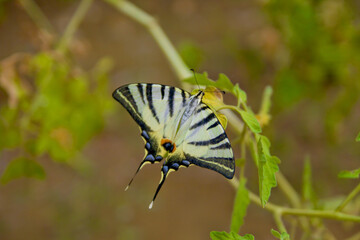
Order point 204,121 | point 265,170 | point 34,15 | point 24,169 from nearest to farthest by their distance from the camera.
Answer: point 265,170, point 204,121, point 24,169, point 34,15

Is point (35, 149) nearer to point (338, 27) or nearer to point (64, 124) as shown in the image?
point (64, 124)

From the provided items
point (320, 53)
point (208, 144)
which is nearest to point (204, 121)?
point (208, 144)

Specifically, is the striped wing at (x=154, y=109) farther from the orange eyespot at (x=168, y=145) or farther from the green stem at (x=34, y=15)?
the green stem at (x=34, y=15)

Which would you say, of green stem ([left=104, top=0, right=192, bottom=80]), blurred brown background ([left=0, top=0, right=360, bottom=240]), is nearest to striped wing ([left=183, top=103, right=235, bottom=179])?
green stem ([left=104, top=0, right=192, bottom=80])

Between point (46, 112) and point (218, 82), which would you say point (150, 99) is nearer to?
point (218, 82)

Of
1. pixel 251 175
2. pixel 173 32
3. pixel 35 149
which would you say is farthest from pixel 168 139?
pixel 173 32

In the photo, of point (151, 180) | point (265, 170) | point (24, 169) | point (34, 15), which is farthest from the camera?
point (151, 180)

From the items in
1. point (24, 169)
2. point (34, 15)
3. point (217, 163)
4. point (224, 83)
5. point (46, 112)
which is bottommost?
point (217, 163)
